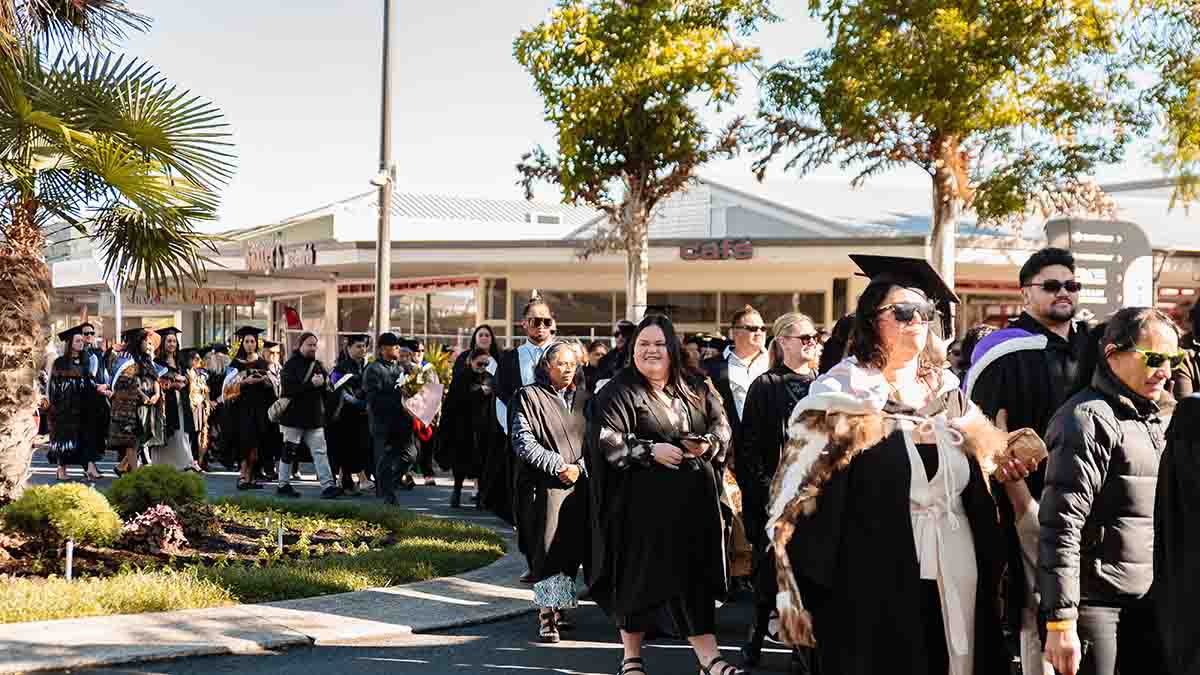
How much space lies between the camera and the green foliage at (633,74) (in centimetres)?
1797

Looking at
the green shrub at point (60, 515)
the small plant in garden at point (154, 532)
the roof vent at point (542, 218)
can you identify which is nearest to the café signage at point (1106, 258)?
the small plant in garden at point (154, 532)

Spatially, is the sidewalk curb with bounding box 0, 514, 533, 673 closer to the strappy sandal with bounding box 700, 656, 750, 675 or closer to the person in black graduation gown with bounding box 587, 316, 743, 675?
the person in black graduation gown with bounding box 587, 316, 743, 675

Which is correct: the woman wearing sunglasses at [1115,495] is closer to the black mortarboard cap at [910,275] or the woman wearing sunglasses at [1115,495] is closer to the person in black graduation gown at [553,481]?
the black mortarboard cap at [910,275]

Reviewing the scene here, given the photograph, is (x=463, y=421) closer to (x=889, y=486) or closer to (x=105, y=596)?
(x=105, y=596)

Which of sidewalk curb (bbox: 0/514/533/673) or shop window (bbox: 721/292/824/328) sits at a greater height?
shop window (bbox: 721/292/824/328)

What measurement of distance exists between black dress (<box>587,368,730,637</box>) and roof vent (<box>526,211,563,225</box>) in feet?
145

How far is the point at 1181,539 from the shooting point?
10.7 ft

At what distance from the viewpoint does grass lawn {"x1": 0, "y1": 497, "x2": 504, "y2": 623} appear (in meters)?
8.16

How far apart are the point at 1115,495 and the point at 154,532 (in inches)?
316

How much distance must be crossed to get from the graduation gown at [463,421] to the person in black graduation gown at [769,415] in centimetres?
703

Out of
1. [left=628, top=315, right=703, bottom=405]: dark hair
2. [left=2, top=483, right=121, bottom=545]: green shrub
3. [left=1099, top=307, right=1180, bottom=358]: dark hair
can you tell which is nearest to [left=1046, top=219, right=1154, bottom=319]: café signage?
[left=628, top=315, right=703, bottom=405]: dark hair

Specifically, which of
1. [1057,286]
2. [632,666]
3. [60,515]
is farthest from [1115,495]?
[60,515]

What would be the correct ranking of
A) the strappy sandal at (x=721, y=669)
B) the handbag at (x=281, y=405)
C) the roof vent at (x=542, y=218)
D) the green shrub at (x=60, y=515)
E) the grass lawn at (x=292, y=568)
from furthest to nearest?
the roof vent at (x=542, y=218)
the handbag at (x=281, y=405)
the green shrub at (x=60, y=515)
the grass lawn at (x=292, y=568)
the strappy sandal at (x=721, y=669)

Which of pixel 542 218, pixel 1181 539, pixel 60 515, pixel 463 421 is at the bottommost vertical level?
pixel 60 515
